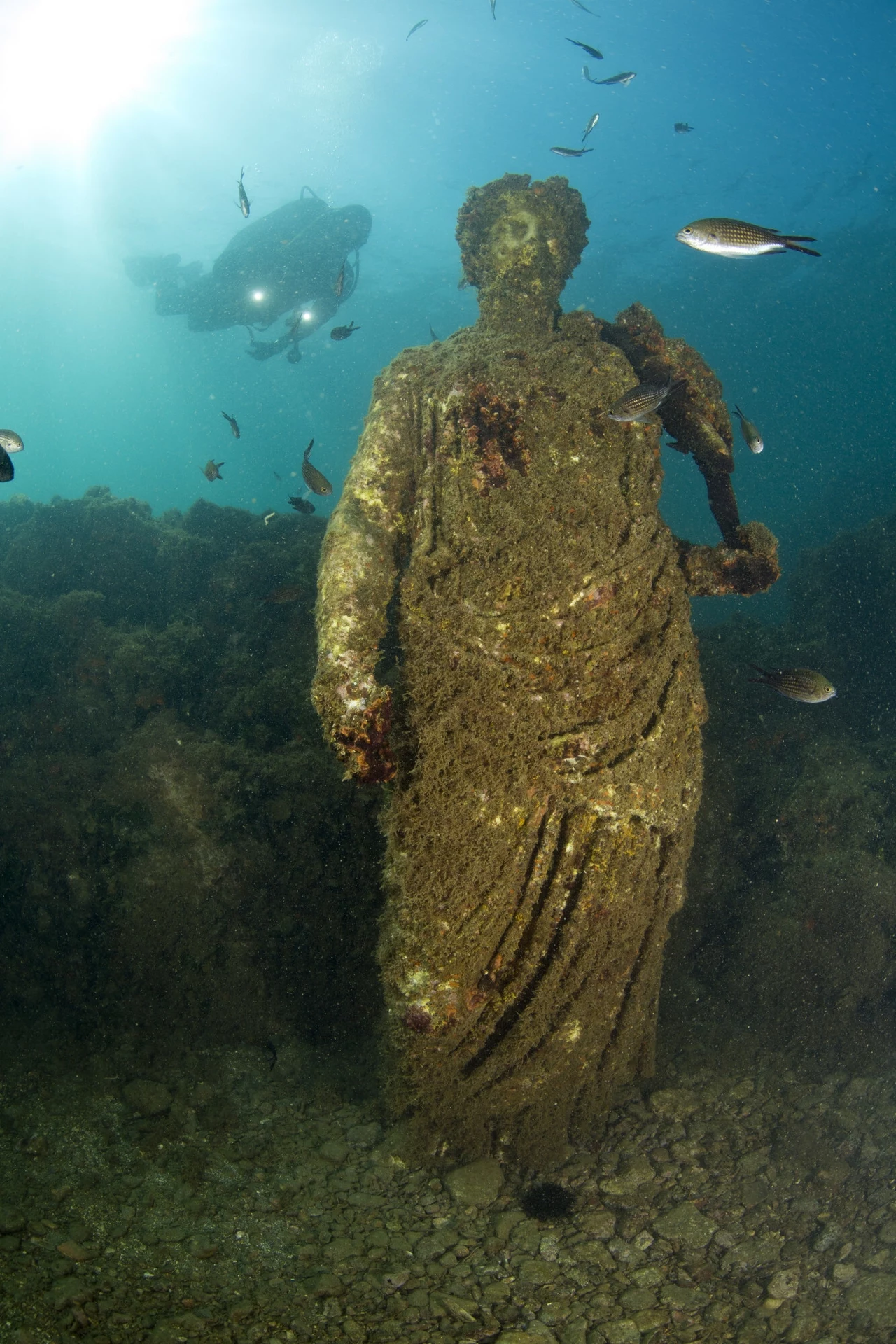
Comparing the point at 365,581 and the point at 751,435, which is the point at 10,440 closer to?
the point at 365,581

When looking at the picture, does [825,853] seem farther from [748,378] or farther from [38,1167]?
[748,378]

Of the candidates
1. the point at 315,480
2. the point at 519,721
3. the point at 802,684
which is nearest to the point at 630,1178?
the point at 519,721

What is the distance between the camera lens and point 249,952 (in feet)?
16.6

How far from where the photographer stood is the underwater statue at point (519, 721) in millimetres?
3635

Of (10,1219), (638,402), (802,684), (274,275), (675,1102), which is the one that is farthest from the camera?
(274,275)

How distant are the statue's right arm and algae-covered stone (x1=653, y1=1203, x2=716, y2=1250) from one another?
3.43 m

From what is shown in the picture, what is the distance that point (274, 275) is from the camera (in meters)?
23.2

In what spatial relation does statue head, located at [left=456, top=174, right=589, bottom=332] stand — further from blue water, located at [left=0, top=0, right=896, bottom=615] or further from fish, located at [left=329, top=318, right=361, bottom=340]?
blue water, located at [left=0, top=0, right=896, bottom=615]

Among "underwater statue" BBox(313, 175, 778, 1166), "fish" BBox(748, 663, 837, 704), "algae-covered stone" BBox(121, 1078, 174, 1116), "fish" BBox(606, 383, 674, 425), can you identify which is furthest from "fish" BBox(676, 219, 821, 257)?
"algae-covered stone" BBox(121, 1078, 174, 1116)

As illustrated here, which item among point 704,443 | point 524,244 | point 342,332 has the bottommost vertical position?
point 704,443

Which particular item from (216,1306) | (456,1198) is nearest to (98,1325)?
(216,1306)

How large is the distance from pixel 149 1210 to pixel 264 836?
2603 millimetres

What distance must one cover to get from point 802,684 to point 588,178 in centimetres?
4041

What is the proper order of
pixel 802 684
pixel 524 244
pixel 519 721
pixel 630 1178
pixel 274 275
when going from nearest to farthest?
pixel 519 721 < pixel 630 1178 < pixel 802 684 < pixel 524 244 < pixel 274 275
